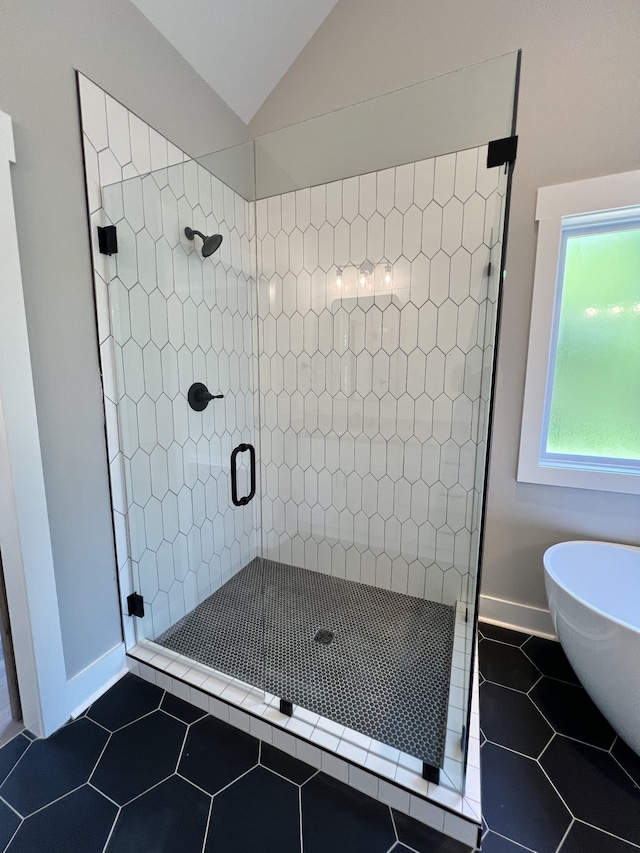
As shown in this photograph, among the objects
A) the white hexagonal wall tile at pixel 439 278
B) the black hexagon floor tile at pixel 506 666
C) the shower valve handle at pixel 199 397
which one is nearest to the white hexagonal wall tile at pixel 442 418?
the white hexagonal wall tile at pixel 439 278

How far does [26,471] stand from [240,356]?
3.69 feet

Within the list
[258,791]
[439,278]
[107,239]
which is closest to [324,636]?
[258,791]

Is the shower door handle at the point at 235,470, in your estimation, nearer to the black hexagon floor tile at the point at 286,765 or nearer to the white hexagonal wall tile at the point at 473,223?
the black hexagon floor tile at the point at 286,765

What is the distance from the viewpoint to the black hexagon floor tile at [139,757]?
1179mm

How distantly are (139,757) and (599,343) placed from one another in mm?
2432

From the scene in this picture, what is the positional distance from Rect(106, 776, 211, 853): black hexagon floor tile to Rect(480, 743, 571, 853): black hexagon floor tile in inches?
33.2

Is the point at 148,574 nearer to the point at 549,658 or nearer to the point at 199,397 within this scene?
the point at 199,397

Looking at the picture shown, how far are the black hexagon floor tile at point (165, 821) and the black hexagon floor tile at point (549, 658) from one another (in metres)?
1.41

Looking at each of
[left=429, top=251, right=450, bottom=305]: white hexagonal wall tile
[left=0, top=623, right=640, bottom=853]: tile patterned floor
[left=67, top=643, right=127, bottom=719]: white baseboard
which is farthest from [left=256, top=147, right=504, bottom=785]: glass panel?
[left=67, top=643, right=127, bottom=719]: white baseboard

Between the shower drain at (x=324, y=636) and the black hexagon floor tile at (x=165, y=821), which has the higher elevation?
the shower drain at (x=324, y=636)

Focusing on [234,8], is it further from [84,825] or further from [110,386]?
[84,825]

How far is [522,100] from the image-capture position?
1.57 m

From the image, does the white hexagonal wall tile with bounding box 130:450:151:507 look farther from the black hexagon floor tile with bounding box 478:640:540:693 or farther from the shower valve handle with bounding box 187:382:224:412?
the black hexagon floor tile with bounding box 478:640:540:693

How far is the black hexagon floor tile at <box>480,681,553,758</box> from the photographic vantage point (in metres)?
1.31
